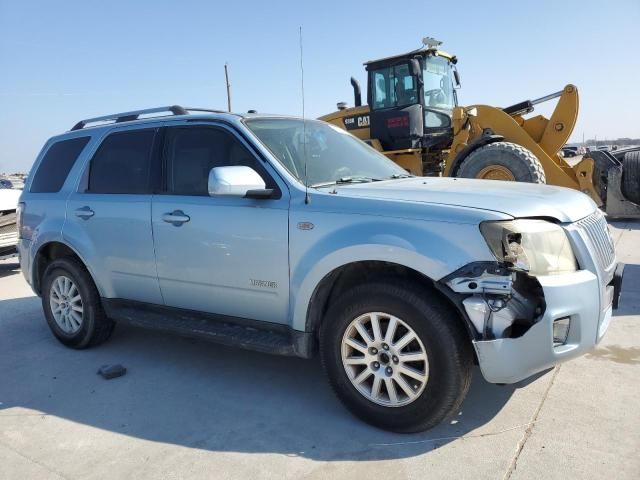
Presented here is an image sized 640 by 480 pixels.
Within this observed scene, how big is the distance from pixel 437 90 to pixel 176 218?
8617 millimetres

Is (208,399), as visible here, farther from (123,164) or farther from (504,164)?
(504,164)

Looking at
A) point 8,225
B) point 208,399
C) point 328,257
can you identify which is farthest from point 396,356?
point 8,225

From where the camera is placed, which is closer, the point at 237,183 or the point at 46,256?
the point at 237,183

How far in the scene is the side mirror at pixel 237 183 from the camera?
3.40 m

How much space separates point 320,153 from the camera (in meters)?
4.04

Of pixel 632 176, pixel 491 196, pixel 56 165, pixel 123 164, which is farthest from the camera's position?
pixel 632 176

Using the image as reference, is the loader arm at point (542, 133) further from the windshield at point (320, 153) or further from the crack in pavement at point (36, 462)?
the crack in pavement at point (36, 462)

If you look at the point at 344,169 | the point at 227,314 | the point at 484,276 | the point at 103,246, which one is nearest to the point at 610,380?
the point at 484,276

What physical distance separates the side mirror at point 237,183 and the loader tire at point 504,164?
6.43 meters

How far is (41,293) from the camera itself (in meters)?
5.20

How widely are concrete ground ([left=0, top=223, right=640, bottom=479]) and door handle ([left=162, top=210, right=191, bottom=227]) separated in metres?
1.21

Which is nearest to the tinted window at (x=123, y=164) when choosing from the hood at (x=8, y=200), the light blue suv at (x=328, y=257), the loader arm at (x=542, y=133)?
the light blue suv at (x=328, y=257)

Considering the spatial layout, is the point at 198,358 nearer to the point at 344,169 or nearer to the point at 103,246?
the point at 103,246

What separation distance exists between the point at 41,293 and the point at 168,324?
1874 millimetres
